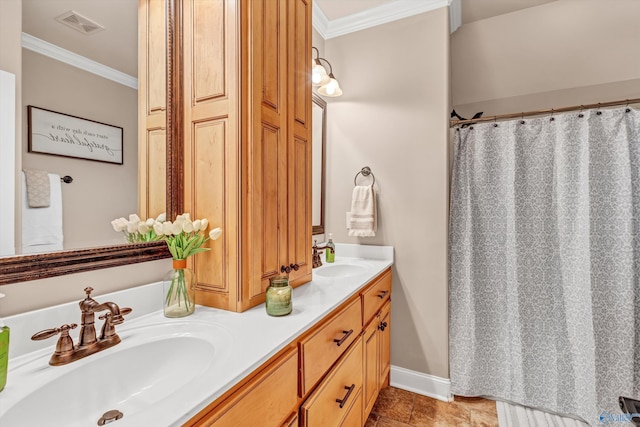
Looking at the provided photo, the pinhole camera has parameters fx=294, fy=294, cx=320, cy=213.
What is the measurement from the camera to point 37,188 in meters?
0.79

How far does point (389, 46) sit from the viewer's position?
2123 mm

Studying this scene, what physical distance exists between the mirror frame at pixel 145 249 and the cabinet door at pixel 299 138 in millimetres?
453

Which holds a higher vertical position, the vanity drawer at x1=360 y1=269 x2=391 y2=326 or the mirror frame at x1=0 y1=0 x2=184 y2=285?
the mirror frame at x1=0 y1=0 x2=184 y2=285

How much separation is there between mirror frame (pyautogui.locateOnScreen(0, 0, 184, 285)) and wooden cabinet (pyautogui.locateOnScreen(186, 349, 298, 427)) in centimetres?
59

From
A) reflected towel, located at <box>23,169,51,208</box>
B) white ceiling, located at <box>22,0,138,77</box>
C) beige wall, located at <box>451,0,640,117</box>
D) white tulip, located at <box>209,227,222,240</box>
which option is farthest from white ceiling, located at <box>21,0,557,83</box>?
beige wall, located at <box>451,0,640,117</box>

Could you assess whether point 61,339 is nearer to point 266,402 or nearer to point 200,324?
point 200,324

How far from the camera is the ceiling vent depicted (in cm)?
87

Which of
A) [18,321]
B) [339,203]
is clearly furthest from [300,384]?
[339,203]

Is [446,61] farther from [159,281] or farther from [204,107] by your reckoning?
[159,281]

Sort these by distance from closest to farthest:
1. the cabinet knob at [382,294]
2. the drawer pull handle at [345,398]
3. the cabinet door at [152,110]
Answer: the cabinet door at [152,110], the drawer pull handle at [345,398], the cabinet knob at [382,294]

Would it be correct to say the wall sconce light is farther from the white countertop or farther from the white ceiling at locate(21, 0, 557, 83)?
the white countertop

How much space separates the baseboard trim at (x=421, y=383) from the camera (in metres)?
1.94

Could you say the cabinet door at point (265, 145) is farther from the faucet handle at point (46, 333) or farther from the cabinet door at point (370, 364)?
the cabinet door at point (370, 364)

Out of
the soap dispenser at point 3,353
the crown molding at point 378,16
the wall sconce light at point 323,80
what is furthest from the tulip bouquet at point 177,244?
the crown molding at point 378,16
